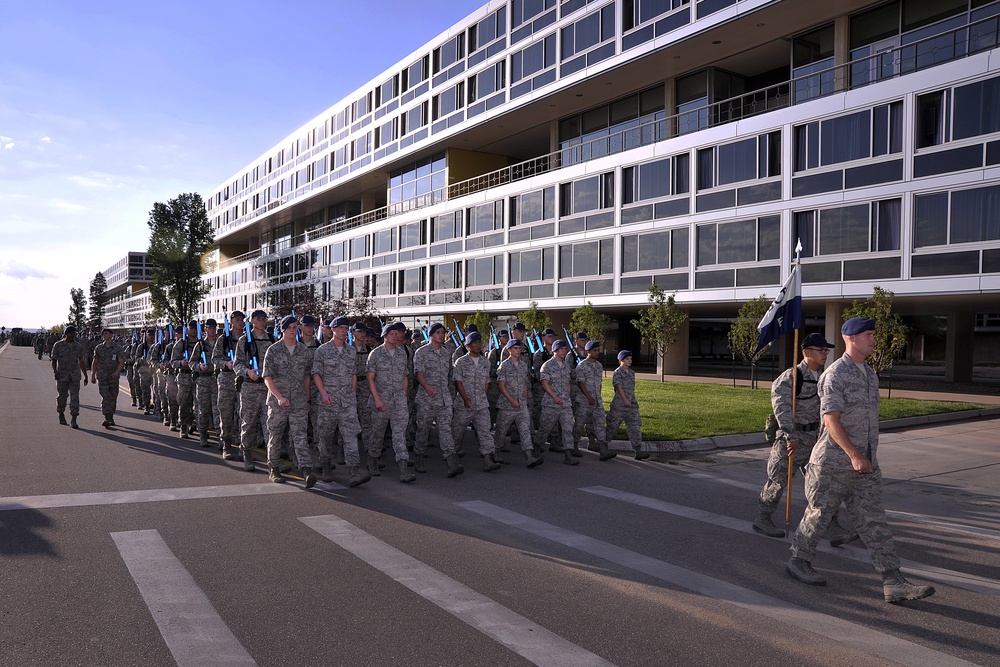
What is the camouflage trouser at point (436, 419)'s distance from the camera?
9.75 metres

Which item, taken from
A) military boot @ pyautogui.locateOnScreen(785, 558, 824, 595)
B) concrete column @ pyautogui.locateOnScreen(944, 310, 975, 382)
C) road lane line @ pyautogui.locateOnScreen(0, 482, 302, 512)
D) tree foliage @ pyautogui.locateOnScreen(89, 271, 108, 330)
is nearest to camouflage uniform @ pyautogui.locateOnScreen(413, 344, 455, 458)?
road lane line @ pyautogui.locateOnScreen(0, 482, 302, 512)

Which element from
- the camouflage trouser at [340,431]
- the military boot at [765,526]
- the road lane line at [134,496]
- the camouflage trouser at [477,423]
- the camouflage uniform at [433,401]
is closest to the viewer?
the military boot at [765,526]

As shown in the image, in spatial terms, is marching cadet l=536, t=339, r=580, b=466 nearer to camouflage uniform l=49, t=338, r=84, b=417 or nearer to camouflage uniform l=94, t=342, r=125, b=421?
camouflage uniform l=94, t=342, r=125, b=421

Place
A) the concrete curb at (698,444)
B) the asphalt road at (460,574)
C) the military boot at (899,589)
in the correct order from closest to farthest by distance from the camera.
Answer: the asphalt road at (460,574)
the military boot at (899,589)
the concrete curb at (698,444)

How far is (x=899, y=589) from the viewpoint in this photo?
506cm

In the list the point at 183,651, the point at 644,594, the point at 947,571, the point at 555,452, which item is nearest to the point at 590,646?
the point at 644,594

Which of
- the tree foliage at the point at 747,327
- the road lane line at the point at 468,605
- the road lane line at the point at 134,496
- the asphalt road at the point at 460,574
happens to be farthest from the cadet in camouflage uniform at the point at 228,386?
the tree foliage at the point at 747,327

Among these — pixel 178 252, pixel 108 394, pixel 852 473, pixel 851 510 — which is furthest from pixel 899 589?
pixel 178 252

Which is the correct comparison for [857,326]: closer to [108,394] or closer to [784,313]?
[784,313]

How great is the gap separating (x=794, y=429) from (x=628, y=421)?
4.79 metres

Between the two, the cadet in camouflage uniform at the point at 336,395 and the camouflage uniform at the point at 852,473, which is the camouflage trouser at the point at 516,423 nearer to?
the cadet in camouflage uniform at the point at 336,395

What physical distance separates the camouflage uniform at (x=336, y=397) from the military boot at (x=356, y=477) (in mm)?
210

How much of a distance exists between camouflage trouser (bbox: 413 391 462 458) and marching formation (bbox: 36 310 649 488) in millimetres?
15

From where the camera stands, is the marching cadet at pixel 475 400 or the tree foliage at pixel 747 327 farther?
the tree foliage at pixel 747 327
